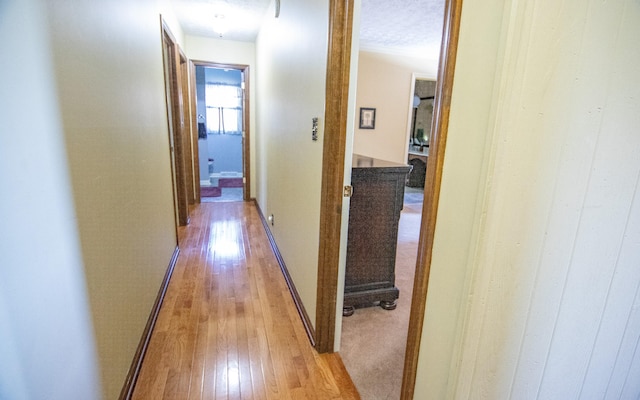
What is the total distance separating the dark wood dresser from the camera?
6.88 ft

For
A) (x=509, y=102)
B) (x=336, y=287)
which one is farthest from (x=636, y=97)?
(x=336, y=287)

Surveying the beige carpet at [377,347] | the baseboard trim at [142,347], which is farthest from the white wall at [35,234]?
the beige carpet at [377,347]

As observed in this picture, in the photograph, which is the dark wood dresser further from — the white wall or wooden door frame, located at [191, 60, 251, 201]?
wooden door frame, located at [191, 60, 251, 201]

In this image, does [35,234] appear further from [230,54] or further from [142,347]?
[230,54]

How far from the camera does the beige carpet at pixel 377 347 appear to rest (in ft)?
5.23

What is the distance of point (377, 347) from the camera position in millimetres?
1881

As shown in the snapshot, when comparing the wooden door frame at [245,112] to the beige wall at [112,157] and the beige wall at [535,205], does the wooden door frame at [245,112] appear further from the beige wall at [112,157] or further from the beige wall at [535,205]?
the beige wall at [535,205]

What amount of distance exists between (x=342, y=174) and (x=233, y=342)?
3.91 feet

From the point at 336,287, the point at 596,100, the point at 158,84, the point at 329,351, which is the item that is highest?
the point at 158,84

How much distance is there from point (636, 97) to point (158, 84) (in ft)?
9.00

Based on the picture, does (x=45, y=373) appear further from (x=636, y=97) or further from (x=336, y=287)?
(x=636, y=97)

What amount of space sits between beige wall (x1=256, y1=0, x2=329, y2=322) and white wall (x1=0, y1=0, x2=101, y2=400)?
3.64 feet

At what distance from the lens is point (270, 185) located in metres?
3.53

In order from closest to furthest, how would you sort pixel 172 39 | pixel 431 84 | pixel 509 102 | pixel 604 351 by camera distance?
pixel 509 102, pixel 604 351, pixel 172 39, pixel 431 84
